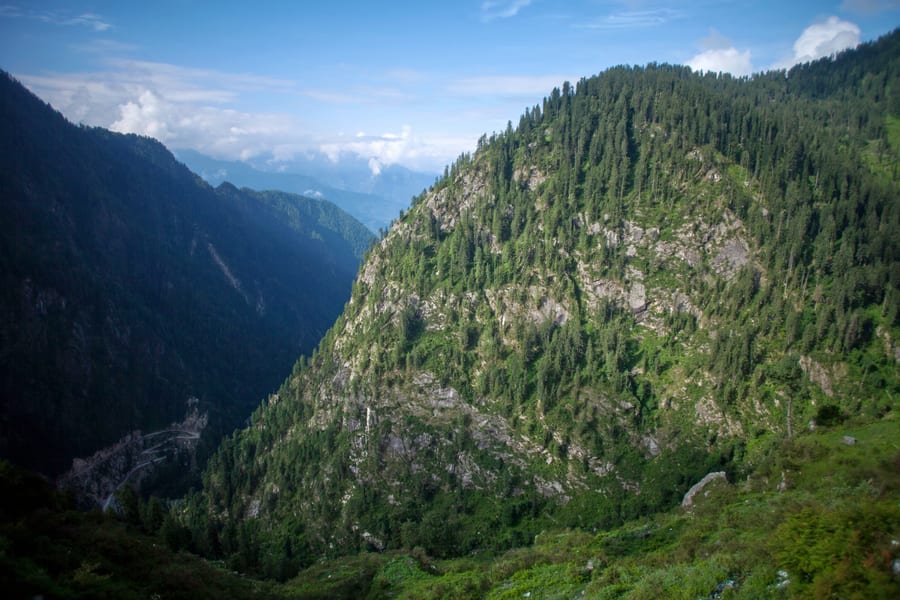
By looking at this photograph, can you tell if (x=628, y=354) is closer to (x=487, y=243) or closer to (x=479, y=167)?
(x=487, y=243)

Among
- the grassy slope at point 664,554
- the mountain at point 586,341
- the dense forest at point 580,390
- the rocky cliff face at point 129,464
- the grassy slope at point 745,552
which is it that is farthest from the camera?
the rocky cliff face at point 129,464

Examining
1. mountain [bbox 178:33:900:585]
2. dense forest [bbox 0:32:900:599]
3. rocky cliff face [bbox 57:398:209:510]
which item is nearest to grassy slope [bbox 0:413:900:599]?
dense forest [bbox 0:32:900:599]

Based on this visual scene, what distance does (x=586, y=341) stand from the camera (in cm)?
11169

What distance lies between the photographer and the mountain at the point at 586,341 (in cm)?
8694

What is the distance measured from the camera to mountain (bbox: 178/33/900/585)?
86.9m

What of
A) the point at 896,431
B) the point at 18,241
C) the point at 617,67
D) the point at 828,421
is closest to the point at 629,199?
the point at 828,421

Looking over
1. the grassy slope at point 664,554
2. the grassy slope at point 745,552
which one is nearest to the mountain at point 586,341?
the grassy slope at point 745,552

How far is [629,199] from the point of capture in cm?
12200

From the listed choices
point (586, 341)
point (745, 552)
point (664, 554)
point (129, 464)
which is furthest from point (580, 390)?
point (129, 464)

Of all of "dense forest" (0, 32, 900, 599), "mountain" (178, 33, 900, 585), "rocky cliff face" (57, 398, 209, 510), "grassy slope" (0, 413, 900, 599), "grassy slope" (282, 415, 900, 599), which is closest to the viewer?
"grassy slope" (282, 415, 900, 599)

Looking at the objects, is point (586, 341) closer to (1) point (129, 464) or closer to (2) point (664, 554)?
(2) point (664, 554)

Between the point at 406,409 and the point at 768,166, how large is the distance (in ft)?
349

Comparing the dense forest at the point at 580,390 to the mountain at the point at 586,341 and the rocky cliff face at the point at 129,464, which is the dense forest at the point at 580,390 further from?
the rocky cliff face at the point at 129,464

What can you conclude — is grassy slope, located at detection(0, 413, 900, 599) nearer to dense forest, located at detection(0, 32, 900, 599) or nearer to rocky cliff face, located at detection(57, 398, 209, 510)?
dense forest, located at detection(0, 32, 900, 599)
